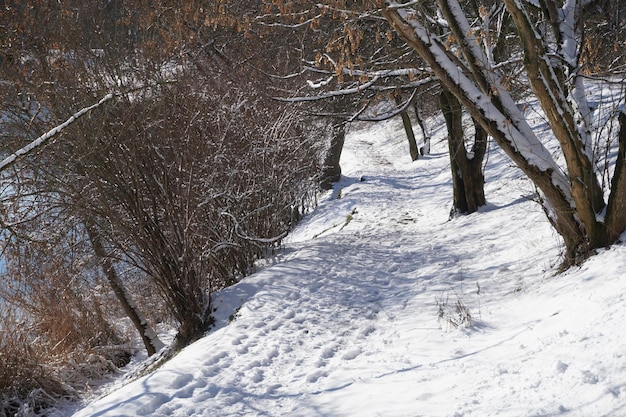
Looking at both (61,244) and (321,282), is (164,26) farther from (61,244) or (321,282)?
(321,282)

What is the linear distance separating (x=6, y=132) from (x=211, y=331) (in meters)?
3.65

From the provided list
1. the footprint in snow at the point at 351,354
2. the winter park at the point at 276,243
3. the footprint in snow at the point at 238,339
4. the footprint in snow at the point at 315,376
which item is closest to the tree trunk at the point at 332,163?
the winter park at the point at 276,243

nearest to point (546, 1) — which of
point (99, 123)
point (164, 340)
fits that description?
point (99, 123)

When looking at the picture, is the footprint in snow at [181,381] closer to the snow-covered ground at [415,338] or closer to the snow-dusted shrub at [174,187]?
the snow-covered ground at [415,338]

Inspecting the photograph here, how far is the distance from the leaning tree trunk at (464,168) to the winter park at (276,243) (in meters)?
0.07

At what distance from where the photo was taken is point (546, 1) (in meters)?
5.59

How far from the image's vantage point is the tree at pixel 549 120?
15.9ft

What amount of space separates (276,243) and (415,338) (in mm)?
4408

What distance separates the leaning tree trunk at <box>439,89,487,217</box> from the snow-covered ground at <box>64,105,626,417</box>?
49.1 inches

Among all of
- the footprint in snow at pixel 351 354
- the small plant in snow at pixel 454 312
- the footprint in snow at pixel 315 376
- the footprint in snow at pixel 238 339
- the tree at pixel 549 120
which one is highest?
the tree at pixel 549 120

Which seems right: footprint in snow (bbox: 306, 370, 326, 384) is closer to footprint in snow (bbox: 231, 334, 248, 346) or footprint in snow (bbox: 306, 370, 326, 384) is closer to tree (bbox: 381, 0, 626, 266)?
footprint in snow (bbox: 231, 334, 248, 346)

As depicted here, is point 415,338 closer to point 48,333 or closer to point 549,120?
point 549,120

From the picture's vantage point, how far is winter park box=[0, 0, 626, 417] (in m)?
3.88

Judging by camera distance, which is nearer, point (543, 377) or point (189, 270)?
Answer: point (543, 377)
